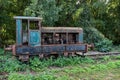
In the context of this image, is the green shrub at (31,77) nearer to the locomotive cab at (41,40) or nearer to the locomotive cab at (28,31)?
the locomotive cab at (41,40)

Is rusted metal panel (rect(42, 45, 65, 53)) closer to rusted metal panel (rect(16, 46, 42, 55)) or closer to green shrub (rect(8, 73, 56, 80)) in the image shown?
rusted metal panel (rect(16, 46, 42, 55))

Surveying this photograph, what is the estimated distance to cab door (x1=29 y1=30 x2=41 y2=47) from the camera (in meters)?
10.7

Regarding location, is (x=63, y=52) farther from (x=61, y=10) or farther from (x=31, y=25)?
(x=61, y=10)

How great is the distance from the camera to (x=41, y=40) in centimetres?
1138

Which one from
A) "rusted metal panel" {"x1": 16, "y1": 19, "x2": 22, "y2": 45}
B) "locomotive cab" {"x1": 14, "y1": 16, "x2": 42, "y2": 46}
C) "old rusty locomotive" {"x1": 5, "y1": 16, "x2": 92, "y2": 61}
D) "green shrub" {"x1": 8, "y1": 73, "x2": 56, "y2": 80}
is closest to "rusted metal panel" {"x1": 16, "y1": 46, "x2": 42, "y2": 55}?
"old rusty locomotive" {"x1": 5, "y1": 16, "x2": 92, "y2": 61}

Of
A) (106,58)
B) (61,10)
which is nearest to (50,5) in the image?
(61,10)

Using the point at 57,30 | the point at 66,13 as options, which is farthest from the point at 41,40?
the point at 66,13

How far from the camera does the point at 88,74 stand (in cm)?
917

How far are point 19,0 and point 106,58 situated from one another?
7813mm

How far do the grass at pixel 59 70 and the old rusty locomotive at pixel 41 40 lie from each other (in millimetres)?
434

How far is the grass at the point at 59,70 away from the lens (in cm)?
842

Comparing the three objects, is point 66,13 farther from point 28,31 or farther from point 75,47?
point 28,31

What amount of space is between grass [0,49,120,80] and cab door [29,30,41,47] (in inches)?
29.2

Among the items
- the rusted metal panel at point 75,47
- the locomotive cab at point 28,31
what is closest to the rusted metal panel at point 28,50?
the locomotive cab at point 28,31
